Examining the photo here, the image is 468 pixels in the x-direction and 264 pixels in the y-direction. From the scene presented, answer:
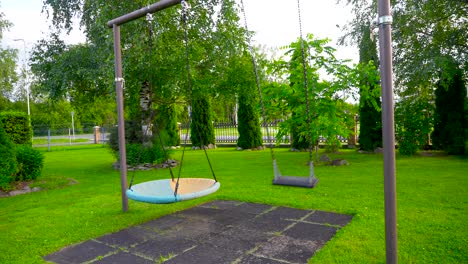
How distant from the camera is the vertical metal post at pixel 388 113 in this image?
2.19 metres

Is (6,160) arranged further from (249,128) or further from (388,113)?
(249,128)

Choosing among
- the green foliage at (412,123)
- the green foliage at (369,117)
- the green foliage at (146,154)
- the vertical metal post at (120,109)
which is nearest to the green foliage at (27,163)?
the green foliage at (146,154)

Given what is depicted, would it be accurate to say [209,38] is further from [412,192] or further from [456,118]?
[456,118]

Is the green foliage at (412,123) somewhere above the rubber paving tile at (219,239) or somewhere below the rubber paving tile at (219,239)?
above

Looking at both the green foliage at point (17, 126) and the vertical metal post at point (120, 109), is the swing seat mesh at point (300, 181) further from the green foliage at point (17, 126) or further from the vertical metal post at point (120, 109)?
the green foliage at point (17, 126)

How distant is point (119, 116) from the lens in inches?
174

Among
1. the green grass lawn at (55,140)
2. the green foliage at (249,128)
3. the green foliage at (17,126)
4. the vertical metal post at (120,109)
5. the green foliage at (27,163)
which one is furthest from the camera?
the green grass lawn at (55,140)

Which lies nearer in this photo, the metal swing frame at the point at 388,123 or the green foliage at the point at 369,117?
the metal swing frame at the point at 388,123

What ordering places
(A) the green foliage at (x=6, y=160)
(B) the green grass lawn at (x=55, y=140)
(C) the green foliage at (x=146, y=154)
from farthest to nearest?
(B) the green grass lawn at (x=55, y=140)
(C) the green foliage at (x=146, y=154)
(A) the green foliage at (x=6, y=160)

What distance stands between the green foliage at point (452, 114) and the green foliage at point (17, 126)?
43.8ft

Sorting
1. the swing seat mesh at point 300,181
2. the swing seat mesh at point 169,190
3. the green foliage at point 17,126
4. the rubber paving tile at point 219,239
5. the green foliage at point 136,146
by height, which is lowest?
the rubber paving tile at point 219,239

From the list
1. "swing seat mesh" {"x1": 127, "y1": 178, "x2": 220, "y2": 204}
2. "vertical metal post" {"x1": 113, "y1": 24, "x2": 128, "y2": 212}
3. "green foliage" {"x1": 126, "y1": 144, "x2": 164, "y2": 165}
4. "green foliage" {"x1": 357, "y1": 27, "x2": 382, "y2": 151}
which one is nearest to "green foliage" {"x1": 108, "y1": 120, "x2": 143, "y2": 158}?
"green foliage" {"x1": 126, "y1": 144, "x2": 164, "y2": 165}

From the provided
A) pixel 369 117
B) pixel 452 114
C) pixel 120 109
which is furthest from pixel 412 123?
pixel 120 109

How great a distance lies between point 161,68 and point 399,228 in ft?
20.9
